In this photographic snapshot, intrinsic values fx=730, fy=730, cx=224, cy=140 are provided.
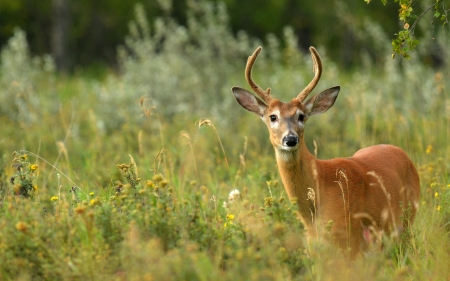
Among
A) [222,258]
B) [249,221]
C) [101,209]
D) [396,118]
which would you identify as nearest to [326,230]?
[249,221]

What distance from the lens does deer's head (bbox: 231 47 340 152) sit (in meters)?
4.91

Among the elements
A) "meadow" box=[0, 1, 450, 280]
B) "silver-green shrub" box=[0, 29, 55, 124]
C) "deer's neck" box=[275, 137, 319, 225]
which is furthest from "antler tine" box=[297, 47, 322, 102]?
"silver-green shrub" box=[0, 29, 55, 124]

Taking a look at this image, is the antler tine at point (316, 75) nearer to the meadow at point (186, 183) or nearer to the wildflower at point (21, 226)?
the meadow at point (186, 183)

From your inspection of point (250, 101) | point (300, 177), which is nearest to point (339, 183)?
point (300, 177)

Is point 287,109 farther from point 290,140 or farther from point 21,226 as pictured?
point 21,226

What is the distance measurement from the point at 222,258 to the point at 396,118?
17.2 feet

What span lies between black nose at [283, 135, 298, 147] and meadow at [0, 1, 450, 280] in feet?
1.51

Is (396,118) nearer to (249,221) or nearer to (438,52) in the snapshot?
(438,52)

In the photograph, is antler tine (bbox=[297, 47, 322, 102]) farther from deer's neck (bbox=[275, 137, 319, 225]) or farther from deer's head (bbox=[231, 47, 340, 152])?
deer's neck (bbox=[275, 137, 319, 225])

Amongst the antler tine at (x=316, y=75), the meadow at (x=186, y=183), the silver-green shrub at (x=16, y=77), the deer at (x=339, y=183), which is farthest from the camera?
the silver-green shrub at (x=16, y=77)

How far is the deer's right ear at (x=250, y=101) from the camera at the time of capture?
5492mm

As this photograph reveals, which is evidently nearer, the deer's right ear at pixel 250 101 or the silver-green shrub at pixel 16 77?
the deer's right ear at pixel 250 101

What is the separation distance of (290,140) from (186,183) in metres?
1.84

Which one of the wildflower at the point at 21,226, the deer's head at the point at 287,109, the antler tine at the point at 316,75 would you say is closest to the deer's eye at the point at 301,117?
the deer's head at the point at 287,109
